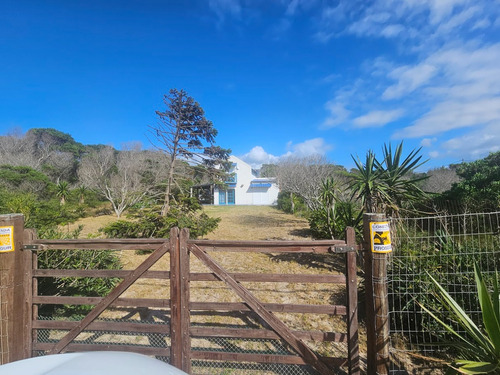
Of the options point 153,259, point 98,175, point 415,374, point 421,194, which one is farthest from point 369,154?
point 98,175

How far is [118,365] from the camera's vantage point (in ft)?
4.25

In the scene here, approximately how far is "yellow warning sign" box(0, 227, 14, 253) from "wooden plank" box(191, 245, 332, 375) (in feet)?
6.61

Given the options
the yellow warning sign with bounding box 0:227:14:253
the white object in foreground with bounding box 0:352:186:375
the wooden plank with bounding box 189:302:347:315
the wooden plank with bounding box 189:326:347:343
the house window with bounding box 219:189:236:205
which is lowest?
the wooden plank with bounding box 189:326:347:343

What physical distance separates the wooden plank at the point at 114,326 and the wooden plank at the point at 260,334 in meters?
0.35

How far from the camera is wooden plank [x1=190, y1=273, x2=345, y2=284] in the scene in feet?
7.14

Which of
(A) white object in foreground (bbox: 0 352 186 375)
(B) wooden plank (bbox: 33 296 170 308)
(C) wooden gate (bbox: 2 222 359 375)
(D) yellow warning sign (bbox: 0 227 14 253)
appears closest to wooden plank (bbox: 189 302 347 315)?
(C) wooden gate (bbox: 2 222 359 375)

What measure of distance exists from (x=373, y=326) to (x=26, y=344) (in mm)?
3568

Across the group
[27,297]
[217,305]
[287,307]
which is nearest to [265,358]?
[287,307]

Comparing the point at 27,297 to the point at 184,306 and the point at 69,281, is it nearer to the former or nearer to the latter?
the point at 69,281

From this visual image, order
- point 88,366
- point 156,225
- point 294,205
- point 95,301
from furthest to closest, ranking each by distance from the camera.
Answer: point 294,205
point 156,225
point 95,301
point 88,366

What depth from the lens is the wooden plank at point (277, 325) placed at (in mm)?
2253

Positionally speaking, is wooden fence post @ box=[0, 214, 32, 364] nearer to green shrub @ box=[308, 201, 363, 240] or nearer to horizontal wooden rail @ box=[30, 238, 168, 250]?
horizontal wooden rail @ box=[30, 238, 168, 250]

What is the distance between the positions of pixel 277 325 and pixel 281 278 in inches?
18.2

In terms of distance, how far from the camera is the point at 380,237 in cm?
213
